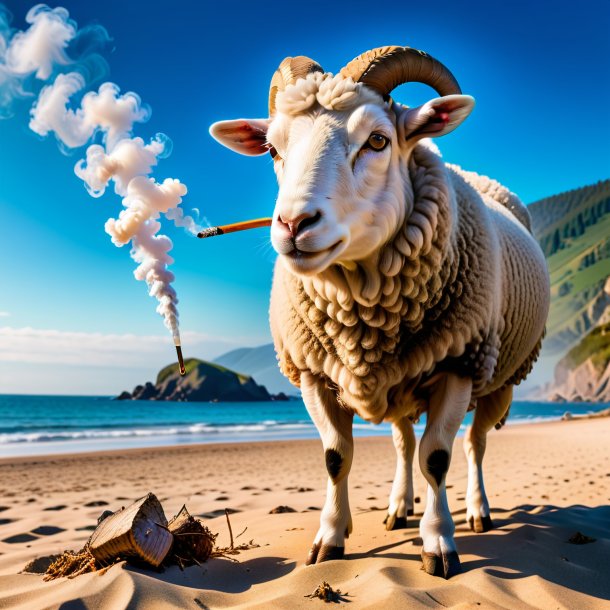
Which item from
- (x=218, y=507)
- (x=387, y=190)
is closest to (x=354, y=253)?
(x=387, y=190)

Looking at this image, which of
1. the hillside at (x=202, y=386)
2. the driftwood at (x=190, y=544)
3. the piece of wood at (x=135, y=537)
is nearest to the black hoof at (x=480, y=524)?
the driftwood at (x=190, y=544)

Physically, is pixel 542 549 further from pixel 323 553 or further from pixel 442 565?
pixel 323 553

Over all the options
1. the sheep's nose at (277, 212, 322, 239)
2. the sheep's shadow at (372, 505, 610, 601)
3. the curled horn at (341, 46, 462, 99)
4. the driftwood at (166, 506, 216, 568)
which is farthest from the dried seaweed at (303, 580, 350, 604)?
the curled horn at (341, 46, 462, 99)

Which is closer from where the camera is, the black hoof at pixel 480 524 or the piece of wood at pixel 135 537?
the piece of wood at pixel 135 537

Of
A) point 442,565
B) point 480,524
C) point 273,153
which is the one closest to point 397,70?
point 273,153

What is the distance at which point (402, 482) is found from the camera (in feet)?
16.7

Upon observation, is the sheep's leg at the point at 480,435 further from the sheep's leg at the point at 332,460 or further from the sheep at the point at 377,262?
the sheep's leg at the point at 332,460

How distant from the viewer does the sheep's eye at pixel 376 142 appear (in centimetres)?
333

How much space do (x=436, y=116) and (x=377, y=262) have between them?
2.95ft

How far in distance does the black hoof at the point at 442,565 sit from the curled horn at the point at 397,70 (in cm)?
264

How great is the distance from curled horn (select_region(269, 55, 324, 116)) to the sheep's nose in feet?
3.31

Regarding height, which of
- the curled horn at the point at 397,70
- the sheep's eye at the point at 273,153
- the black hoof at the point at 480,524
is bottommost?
the black hoof at the point at 480,524

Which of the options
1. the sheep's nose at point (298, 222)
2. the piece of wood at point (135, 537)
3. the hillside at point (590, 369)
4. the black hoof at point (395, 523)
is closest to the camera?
the sheep's nose at point (298, 222)

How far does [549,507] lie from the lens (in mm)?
5719
